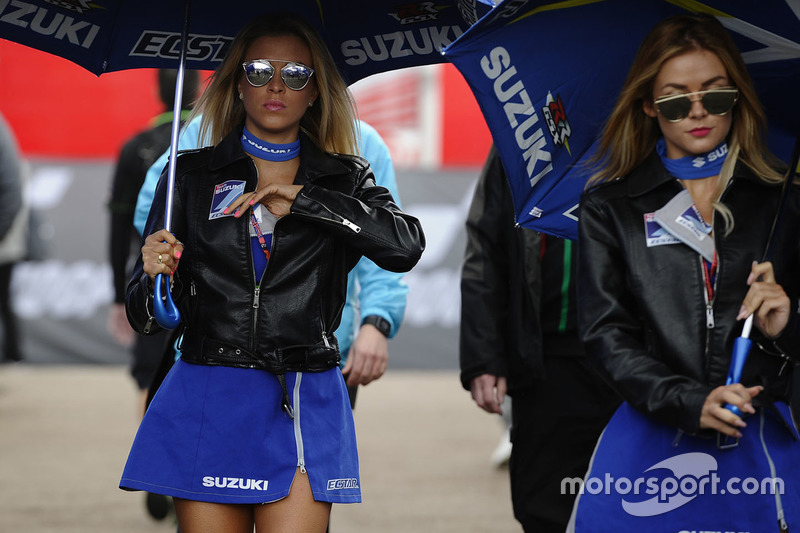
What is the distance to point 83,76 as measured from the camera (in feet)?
57.5

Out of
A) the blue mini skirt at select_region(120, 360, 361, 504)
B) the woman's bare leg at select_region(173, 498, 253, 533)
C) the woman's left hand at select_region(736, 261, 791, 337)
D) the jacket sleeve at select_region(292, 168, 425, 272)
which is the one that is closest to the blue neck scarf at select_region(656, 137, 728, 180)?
the woman's left hand at select_region(736, 261, 791, 337)

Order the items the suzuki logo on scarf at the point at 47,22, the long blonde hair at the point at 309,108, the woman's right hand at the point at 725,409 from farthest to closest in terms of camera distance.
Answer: the suzuki logo on scarf at the point at 47,22, the long blonde hair at the point at 309,108, the woman's right hand at the point at 725,409

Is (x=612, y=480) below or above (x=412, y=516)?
above

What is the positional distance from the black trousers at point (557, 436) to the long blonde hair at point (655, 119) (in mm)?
1265

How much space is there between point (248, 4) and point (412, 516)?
3.73 m

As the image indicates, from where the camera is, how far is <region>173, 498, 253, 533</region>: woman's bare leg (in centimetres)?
355

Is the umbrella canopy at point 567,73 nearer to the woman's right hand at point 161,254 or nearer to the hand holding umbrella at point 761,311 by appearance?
the hand holding umbrella at point 761,311

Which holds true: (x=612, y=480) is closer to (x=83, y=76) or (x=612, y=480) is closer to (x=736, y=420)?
(x=736, y=420)

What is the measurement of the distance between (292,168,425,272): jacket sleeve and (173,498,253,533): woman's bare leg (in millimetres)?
827

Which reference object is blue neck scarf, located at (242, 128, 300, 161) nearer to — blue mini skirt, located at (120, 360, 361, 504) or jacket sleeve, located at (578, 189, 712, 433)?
blue mini skirt, located at (120, 360, 361, 504)

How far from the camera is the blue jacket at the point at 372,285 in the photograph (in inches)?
189

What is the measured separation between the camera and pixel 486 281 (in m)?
5.02

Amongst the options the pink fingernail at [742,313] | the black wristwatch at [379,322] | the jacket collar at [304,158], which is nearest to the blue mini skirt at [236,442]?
the jacket collar at [304,158]

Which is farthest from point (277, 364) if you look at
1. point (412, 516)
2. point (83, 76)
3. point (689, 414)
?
point (83, 76)
